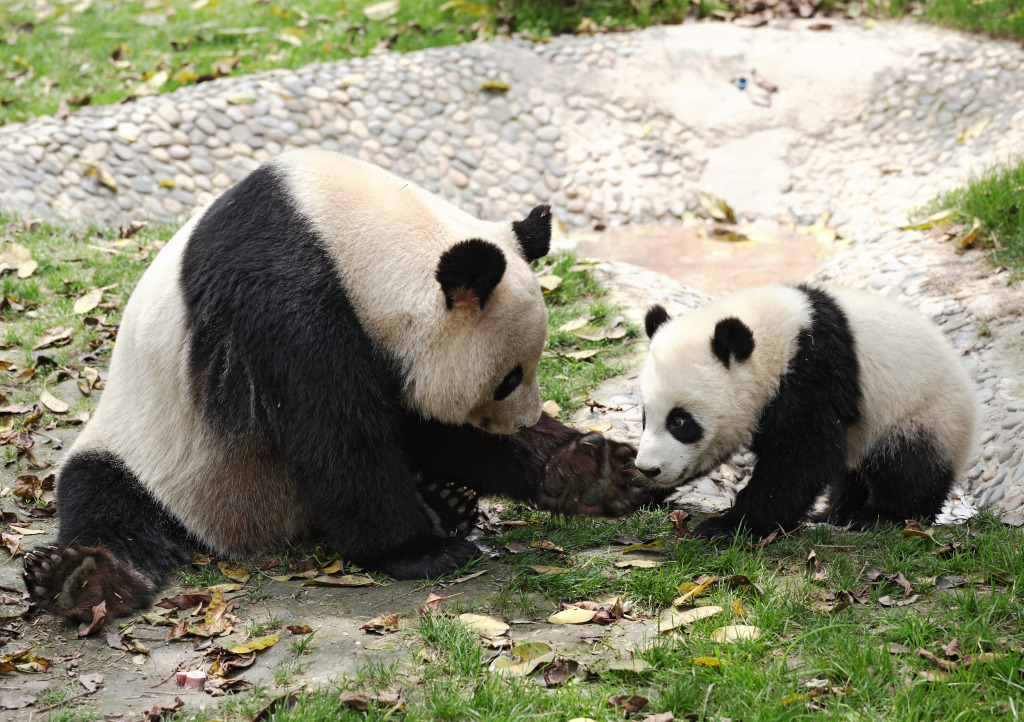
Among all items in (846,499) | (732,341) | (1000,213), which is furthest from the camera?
(1000,213)

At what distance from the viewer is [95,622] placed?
131 inches

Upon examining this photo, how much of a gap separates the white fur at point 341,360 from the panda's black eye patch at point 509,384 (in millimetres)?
32

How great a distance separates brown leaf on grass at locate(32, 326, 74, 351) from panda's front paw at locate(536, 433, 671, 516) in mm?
3425

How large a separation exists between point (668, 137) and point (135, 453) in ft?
28.2

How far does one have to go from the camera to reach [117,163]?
9.23 meters

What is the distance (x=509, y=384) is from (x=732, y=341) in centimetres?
96

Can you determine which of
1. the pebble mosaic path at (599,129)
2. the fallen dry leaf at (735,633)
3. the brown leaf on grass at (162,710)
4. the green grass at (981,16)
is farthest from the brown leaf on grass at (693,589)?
the green grass at (981,16)

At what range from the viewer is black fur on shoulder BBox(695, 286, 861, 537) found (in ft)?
13.0

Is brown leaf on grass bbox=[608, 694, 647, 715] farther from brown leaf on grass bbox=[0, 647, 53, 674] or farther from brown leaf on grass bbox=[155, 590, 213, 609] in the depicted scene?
brown leaf on grass bbox=[0, 647, 53, 674]

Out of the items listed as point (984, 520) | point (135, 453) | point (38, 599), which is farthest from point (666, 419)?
point (38, 599)

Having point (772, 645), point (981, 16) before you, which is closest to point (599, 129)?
point (981, 16)

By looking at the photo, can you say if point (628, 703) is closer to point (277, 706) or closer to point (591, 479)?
point (277, 706)

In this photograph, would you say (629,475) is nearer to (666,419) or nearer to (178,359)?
(666,419)

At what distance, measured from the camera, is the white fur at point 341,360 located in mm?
3559
